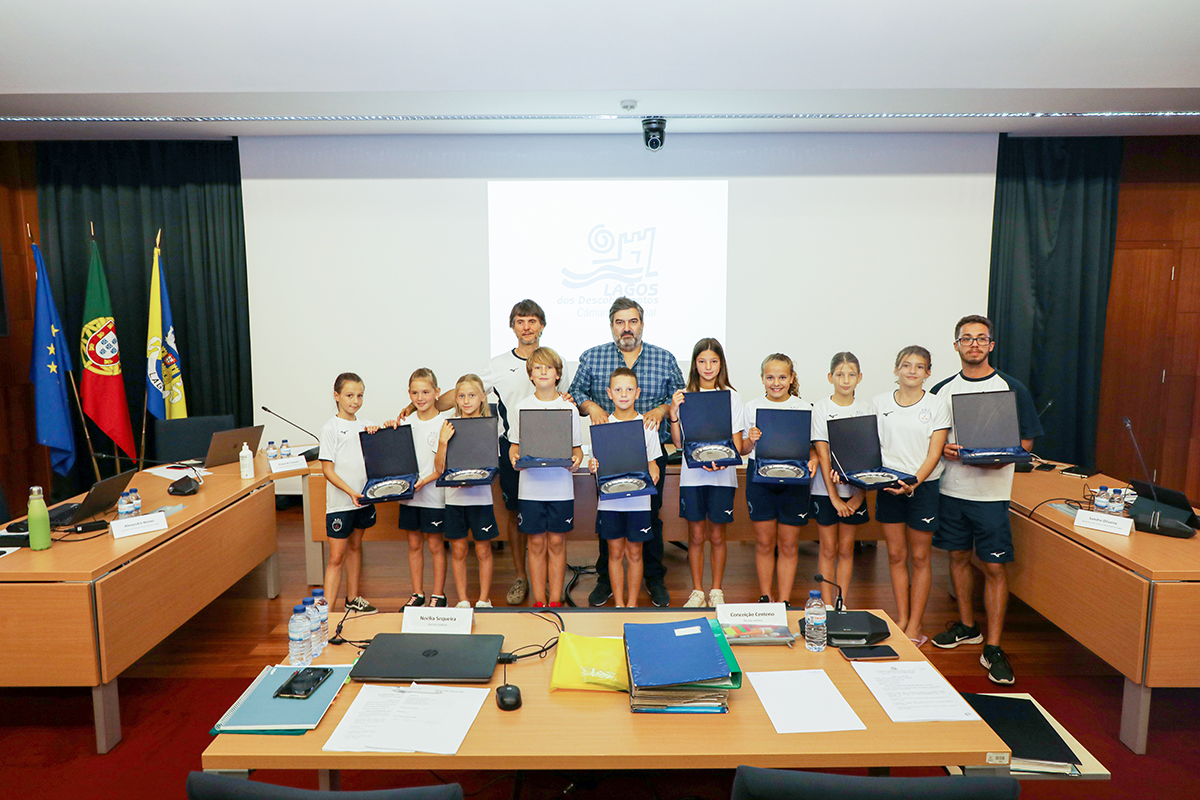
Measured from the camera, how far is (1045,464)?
13.2 ft

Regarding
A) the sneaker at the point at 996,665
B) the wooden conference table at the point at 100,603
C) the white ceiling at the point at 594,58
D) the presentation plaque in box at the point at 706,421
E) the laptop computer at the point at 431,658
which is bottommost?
the sneaker at the point at 996,665

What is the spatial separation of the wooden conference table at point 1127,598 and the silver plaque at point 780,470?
3.75 ft

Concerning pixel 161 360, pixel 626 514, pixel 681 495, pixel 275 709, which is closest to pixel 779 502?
pixel 681 495

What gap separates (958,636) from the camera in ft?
10.8

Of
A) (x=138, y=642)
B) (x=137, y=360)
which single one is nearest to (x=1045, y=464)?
(x=138, y=642)

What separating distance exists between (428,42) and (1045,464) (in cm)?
448

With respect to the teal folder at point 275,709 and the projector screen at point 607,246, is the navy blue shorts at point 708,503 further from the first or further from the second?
the projector screen at point 607,246

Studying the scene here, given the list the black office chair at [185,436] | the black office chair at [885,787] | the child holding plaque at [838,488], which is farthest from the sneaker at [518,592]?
the black office chair at [885,787]

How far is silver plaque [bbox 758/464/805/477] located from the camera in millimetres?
3098

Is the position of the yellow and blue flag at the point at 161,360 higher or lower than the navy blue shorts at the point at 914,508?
higher

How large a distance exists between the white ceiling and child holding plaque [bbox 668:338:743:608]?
191cm

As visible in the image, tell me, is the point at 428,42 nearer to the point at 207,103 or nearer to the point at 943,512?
the point at 207,103

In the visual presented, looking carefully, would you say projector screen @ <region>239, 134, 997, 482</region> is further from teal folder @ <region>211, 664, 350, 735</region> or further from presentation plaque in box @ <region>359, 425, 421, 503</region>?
teal folder @ <region>211, 664, 350, 735</region>

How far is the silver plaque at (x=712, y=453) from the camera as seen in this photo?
10.2 feet
